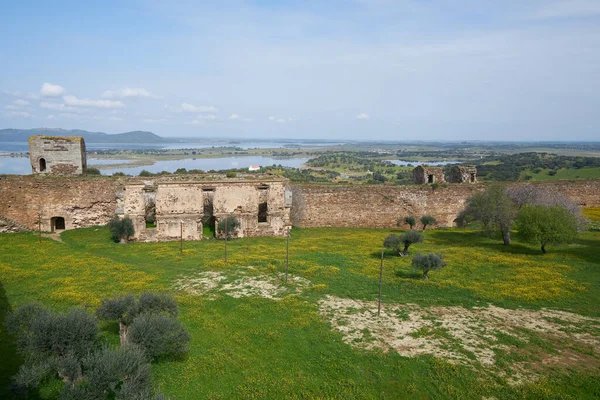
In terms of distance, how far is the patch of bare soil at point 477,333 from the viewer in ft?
27.1

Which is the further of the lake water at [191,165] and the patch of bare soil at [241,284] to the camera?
the lake water at [191,165]

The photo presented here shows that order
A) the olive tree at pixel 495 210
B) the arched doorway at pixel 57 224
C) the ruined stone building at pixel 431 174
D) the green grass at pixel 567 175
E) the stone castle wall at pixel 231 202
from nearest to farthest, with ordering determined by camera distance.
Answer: the olive tree at pixel 495 210 → the stone castle wall at pixel 231 202 → the arched doorway at pixel 57 224 → the ruined stone building at pixel 431 174 → the green grass at pixel 567 175

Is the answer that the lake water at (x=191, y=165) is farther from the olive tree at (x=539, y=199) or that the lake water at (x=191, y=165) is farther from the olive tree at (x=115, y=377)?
the olive tree at (x=115, y=377)

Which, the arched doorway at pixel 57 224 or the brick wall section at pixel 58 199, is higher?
the brick wall section at pixel 58 199

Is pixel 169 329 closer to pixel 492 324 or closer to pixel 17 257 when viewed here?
pixel 492 324

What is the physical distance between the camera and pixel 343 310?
10758 millimetres

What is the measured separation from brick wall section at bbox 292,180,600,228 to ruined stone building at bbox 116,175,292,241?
10.3 feet

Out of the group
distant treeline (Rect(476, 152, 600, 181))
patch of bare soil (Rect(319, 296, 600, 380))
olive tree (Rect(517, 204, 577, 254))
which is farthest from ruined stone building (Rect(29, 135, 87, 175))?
distant treeline (Rect(476, 152, 600, 181))

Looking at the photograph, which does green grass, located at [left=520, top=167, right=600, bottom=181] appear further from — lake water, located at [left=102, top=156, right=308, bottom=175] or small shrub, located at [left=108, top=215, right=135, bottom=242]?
lake water, located at [left=102, top=156, right=308, bottom=175]

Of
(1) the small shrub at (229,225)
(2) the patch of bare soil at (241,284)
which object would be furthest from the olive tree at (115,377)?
(1) the small shrub at (229,225)

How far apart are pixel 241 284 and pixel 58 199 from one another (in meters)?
14.6

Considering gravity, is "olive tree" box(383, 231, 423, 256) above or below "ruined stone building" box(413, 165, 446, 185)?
below

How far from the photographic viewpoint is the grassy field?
7.38 meters

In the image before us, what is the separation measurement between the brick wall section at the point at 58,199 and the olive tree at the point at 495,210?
19990 mm
